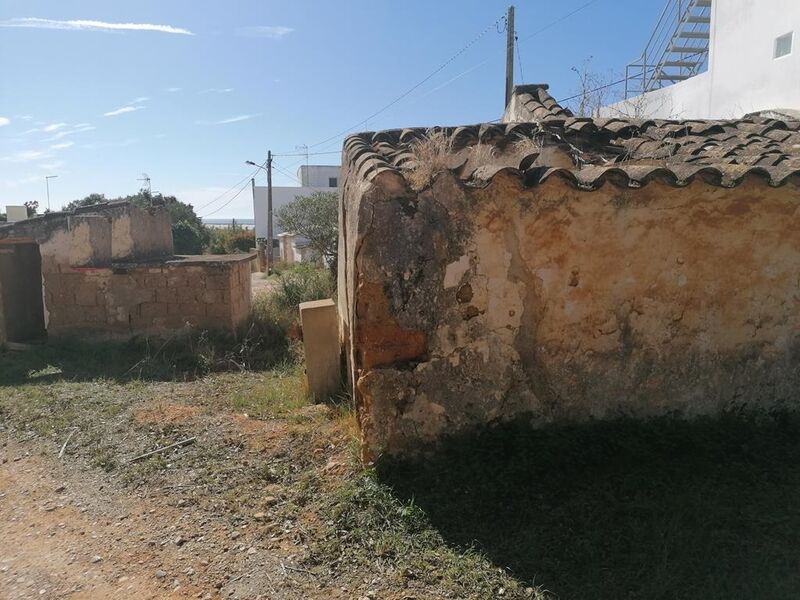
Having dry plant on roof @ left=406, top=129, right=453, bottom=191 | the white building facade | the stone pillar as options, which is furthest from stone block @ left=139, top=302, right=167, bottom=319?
the white building facade

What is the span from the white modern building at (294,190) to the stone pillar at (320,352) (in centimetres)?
4297

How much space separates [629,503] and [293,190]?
5083 centimetres

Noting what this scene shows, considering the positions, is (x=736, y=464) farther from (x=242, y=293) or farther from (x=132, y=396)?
(x=242, y=293)

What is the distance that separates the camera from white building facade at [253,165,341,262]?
166 feet

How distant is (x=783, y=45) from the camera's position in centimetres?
989

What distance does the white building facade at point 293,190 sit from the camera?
1987 inches

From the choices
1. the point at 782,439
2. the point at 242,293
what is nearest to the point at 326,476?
the point at 782,439

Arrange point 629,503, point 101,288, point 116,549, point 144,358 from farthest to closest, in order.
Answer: point 101,288, point 144,358, point 116,549, point 629,503

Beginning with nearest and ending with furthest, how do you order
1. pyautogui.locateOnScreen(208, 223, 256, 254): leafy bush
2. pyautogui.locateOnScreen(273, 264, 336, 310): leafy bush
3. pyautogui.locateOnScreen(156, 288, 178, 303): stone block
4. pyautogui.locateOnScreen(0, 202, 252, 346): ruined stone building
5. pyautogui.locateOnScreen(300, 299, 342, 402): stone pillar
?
pyautogui.locateOnScreen(300, 299, 342, 402): stone pillar
pyautogui.locateOnScreen(0, 202, 252, 346): ruined stone building
pyautogui.locateOnScreen(156, 288, 178, 303): stone block
pyautogui.locateOnScreen(273, 264, 336, 310): leafy bush
pyautogui.locateOnScreen(208, 223, 256, 254): leafy bush

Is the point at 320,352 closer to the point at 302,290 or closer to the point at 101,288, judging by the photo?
the point at 101,288

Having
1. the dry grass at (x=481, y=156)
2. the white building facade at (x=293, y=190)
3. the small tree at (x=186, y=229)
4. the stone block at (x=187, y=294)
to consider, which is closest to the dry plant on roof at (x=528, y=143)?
the dry grass at (x=481, y=156)

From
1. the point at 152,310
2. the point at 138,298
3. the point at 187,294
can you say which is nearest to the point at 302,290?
the point at 187,294

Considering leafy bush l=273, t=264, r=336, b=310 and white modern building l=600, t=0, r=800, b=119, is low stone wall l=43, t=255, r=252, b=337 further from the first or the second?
white modern building l=600, t=0, r=800, b=119

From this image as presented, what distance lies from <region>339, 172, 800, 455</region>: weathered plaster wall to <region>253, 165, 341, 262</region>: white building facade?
44.5m
